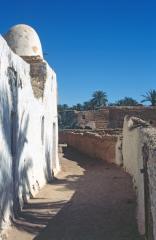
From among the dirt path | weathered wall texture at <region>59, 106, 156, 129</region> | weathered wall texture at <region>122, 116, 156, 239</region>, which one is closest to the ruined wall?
weathered wall texture at <region>59, 106, 156, 129</region>

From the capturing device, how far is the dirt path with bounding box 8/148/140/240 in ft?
29.2

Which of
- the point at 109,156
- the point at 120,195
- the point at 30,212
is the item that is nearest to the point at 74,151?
the point at 109,156

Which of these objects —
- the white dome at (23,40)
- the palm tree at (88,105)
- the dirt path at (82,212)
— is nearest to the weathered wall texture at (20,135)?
the dirt path at (82,212)

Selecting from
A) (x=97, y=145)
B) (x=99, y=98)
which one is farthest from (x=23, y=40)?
(x=99, y=98)

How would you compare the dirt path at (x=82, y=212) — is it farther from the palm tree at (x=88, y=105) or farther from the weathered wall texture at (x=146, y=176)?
the palm tree at (x=88, y=105)

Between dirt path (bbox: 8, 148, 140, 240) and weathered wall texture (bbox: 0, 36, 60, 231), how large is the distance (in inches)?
20.6

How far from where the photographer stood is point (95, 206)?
11445mm

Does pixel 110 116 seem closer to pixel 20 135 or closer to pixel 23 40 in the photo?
pixel 23 40

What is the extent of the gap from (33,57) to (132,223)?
8628mm

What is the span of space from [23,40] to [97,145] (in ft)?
26.2

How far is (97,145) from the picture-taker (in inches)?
887

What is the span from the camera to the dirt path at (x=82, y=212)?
891 centimetres

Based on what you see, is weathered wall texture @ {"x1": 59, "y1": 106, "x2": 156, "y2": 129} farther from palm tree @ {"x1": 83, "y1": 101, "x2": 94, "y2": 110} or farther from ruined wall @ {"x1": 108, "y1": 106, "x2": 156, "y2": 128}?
palm tree @ {"x1": 83, "y1": 101, "x2": 94, "y2": 110}

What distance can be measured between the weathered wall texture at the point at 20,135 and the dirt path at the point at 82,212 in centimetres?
52
